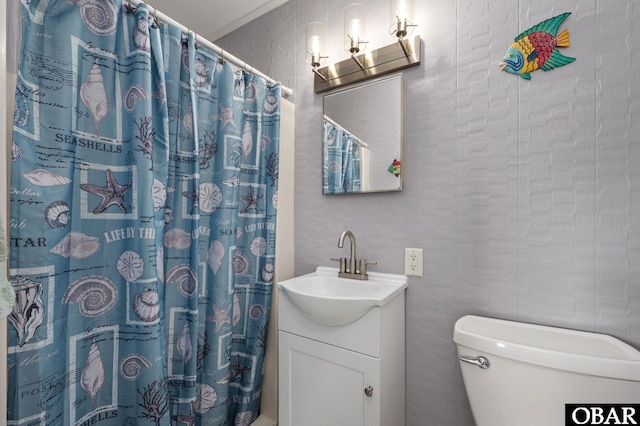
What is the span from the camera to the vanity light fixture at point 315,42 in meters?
1.51

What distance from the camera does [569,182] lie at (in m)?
1.03

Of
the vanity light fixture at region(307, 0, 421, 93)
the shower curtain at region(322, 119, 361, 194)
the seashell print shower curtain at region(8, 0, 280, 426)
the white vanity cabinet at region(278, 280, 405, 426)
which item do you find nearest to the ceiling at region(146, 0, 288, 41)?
the vanity light fixture at region(307, 0, 421, 93)

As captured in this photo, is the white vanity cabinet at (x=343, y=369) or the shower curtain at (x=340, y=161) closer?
the white vanity cabinet at (x=343, y=369)

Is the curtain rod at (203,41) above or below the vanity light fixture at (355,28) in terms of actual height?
below

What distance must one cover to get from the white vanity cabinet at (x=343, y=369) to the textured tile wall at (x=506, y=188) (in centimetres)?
18

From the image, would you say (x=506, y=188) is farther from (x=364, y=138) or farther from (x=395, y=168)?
(x=364, y=138)

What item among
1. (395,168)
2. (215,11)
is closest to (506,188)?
(395,168)

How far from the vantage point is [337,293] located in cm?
142

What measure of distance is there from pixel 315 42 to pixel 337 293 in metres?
1.27

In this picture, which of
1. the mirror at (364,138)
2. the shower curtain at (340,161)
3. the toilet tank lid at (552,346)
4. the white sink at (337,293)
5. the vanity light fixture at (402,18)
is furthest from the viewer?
the shower curtain at (340,161)

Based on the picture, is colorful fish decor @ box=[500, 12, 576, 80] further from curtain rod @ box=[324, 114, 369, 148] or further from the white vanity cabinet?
the white vanity cabinet

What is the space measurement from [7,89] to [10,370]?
0.78 meters

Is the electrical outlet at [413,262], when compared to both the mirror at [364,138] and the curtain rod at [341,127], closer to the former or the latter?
the mirror at [364,138]

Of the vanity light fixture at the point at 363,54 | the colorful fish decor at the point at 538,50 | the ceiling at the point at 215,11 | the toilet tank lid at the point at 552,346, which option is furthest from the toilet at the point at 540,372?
the ceiling at the point at 215,11
